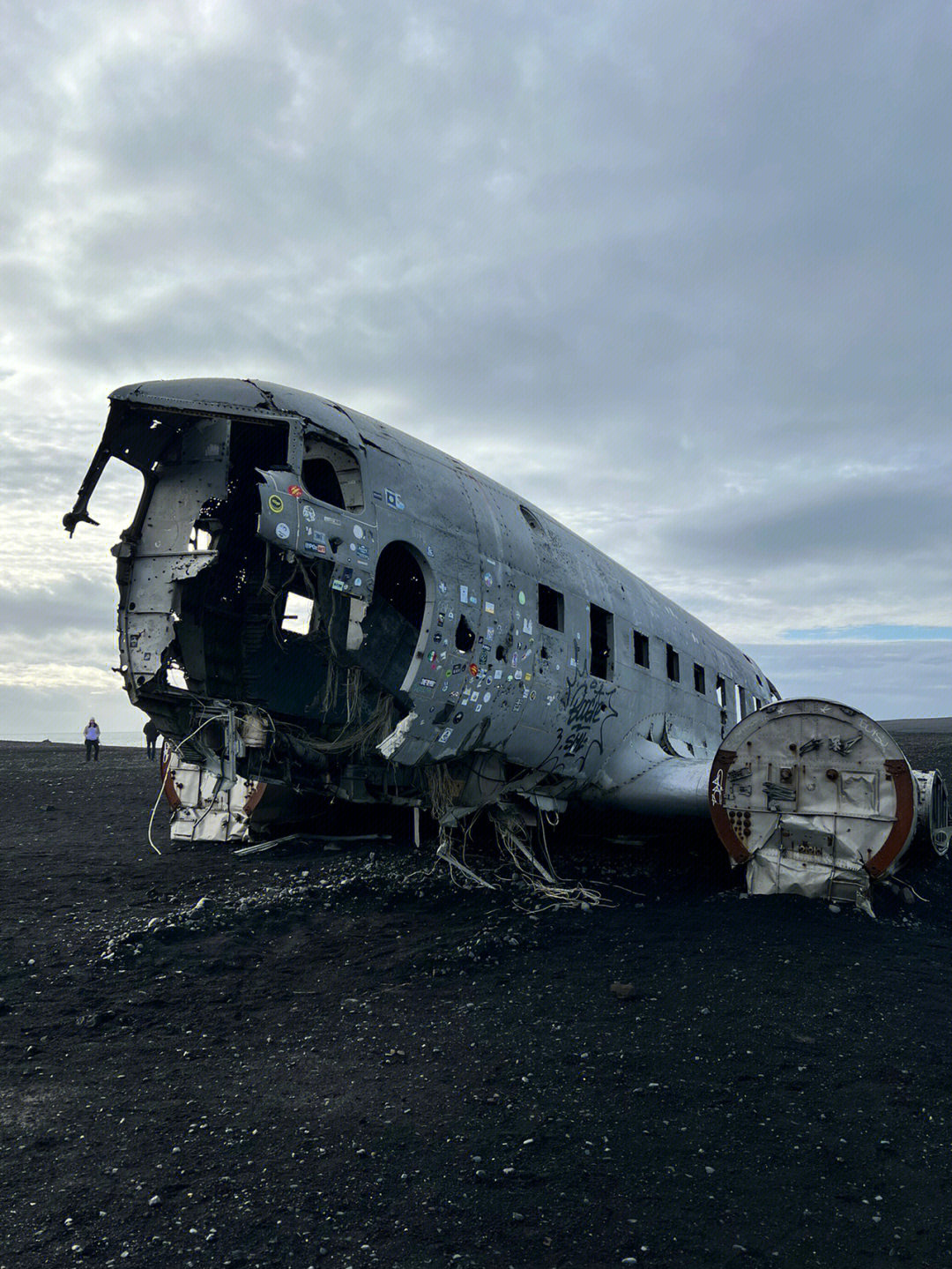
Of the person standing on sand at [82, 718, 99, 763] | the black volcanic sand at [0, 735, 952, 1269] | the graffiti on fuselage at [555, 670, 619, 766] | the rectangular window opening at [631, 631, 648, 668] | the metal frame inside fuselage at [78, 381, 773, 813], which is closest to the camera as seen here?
the black volcanic sand at [0, 735, 952, 1269]

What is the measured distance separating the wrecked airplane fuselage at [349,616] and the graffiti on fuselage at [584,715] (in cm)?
4

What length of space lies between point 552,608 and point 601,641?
1.57 metres

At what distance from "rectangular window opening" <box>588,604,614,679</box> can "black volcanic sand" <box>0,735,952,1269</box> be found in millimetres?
3107

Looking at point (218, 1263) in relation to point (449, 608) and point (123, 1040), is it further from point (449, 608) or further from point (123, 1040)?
point (449, 608)

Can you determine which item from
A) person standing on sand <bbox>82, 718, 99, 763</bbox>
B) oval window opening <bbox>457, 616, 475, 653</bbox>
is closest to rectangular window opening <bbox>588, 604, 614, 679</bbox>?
oval window opening <bbox>457, 616, 475, 653</bbox>

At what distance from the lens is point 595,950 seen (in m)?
9.27

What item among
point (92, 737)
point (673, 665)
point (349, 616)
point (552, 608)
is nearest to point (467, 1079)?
point (349, 616)

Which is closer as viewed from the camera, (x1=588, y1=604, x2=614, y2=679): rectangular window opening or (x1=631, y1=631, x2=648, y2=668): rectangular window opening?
(x1=588, y1=604, x2=614, y2=679): rectangular window opening

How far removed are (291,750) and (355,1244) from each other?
19.7 feet

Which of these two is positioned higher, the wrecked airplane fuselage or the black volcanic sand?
the wrecked airplane fuselage

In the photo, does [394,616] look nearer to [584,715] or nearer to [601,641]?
[584,715]

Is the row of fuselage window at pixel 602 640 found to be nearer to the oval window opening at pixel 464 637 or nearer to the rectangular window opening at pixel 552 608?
the rectangular window opening at pixel 552 608

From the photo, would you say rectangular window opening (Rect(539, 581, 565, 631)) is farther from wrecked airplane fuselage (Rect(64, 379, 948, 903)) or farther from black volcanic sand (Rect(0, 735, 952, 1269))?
black volcanic sand (Rect(0, 735, 952, 1269))

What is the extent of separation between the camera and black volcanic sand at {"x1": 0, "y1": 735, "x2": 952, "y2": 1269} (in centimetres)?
454
